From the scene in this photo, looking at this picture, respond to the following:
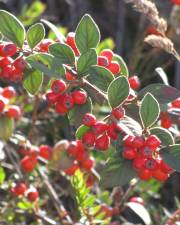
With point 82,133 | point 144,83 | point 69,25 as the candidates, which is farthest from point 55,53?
point 69,25

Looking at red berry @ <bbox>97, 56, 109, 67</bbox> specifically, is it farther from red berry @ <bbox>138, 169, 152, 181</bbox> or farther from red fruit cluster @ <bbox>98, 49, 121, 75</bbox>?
red berry @ <bbox>138, 169, 152, 181</bbox>

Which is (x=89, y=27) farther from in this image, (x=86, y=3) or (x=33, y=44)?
(x=86, y=3)

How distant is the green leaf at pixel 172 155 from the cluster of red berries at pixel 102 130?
12 cm

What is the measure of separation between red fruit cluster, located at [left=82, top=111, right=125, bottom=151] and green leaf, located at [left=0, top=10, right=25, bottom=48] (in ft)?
0.91

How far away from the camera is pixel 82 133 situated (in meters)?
1.41

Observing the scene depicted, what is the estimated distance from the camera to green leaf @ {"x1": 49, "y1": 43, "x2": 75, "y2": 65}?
1360 millimetres

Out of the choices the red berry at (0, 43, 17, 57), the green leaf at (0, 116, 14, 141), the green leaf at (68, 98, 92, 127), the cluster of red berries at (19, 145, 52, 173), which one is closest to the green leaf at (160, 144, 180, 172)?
the green leaf at (68, 98, 92, 127)

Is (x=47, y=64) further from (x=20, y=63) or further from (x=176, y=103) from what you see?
(x=176, y=103)

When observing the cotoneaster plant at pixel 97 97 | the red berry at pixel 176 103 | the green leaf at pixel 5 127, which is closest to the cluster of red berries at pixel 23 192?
the green leaf at pixel 5 127

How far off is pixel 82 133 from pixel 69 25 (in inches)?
85.1

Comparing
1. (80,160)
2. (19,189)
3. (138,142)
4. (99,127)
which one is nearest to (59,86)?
(99,127)

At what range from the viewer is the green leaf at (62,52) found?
1360mm

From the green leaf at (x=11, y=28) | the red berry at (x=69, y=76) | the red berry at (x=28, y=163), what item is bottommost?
the red berry at (x=28, y=163)

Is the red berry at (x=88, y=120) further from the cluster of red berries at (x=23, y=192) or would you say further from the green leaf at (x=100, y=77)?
the cluster of red berries at (x=23, y=192)
